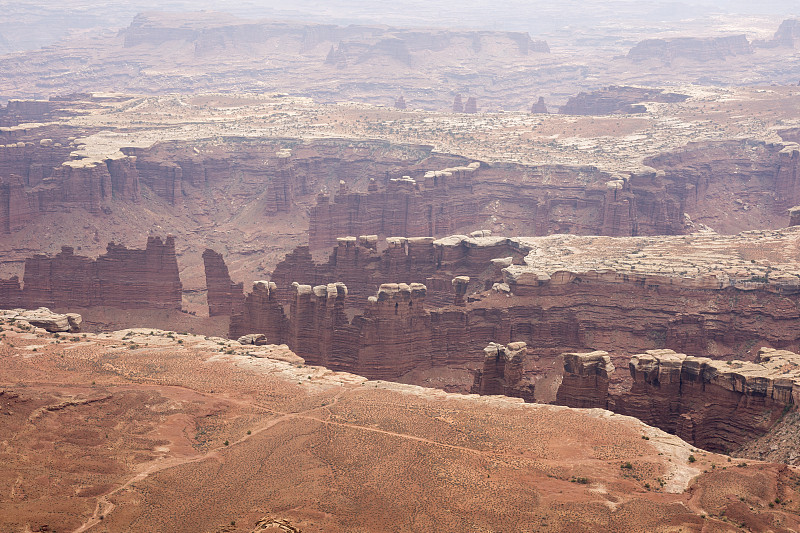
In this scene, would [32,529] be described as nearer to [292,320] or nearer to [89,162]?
[292,320]

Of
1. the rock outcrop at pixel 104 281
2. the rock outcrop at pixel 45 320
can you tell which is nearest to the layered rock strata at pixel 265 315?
the rock outcrop at pixel 45 320

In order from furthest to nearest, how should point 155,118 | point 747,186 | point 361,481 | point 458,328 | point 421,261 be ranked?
point 155,118 → point 747,186 → point 421,261 → point 458,328 → point 361,481

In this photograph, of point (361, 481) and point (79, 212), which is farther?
point (79, 212)

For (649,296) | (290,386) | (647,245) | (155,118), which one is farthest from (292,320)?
(155,118)

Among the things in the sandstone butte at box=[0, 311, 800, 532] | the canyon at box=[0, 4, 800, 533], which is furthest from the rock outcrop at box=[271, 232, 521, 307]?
the sandstone butte at box=[0, 311, 800, 532]

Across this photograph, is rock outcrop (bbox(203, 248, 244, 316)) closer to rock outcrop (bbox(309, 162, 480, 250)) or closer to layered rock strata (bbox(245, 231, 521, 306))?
layered rock strata (bbox(245, 231, 521, 306))

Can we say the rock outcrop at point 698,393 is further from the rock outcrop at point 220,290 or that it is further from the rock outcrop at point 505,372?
the rock outcrop at point 220,290

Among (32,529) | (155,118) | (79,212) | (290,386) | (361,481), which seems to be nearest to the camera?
(32,529)
